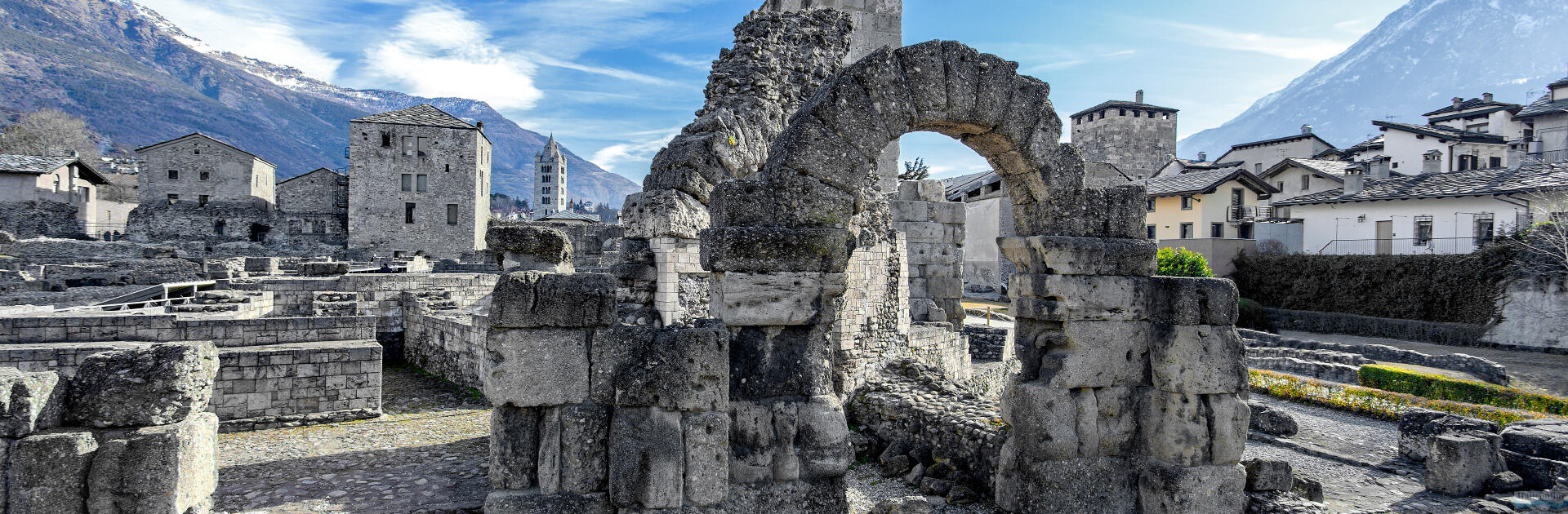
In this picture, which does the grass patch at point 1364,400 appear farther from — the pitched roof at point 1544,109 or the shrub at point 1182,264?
the pitched roof at point 1544,109

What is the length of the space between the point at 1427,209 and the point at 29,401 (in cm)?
3640

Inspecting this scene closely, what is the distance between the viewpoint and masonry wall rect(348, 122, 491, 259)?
48219 millimetres

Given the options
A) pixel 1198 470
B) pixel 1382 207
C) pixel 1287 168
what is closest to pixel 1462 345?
pixel 1382 207

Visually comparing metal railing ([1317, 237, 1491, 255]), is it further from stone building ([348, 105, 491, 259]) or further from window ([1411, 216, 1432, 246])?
stone building ([348, 105, 491, 259])

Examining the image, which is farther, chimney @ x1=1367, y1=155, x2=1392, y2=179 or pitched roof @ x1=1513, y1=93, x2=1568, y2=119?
pitched roof @ x1=1513, y1=93, x2=1568, y2=119

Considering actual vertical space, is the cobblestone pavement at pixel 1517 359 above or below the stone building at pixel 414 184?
below

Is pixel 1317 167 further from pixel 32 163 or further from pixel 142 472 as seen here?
pixel 32 163

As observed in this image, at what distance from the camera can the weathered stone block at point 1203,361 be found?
6.39 metres

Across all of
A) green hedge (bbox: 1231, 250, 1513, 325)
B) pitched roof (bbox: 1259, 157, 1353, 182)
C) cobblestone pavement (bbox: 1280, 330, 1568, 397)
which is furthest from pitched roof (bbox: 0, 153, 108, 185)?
pitched roof (bbox: 1259, 157, 1353, 182)

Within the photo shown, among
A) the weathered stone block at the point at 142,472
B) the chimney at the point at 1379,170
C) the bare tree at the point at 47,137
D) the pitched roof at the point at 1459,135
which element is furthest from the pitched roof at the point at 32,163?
the pitched roof at the point at 1459,135

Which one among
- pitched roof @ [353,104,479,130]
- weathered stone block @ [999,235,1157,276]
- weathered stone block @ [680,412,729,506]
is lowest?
weathered stone block @ [680,412,729,506]

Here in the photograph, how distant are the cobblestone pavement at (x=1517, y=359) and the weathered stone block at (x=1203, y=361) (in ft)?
49.5

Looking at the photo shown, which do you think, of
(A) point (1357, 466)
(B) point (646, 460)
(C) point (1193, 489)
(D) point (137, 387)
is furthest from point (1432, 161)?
(D) point (137, 387)

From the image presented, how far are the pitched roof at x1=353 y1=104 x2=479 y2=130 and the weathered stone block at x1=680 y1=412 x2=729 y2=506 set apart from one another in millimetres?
49580
